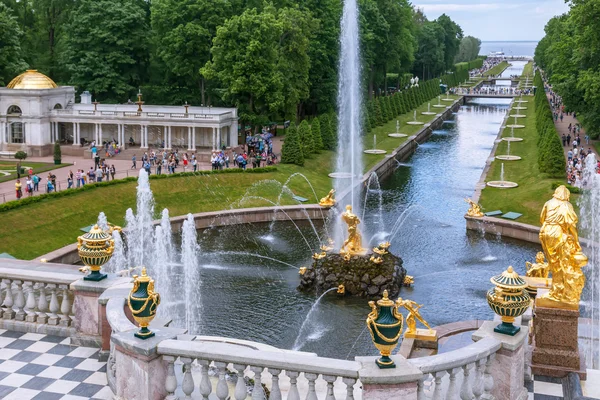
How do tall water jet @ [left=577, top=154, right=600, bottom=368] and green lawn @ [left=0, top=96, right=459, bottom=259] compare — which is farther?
green lawn @ [left=0, top=96, right=459, bottom=259]

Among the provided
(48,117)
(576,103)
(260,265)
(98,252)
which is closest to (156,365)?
(98,252)

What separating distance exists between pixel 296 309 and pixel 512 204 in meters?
22.9

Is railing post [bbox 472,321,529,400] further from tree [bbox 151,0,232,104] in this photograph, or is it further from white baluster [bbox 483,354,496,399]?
tree [bbox 151,0,232,104]

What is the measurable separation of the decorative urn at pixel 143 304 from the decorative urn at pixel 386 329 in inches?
132

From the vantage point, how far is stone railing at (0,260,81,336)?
16172 millimetres

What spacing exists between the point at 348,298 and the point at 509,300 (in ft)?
63.3

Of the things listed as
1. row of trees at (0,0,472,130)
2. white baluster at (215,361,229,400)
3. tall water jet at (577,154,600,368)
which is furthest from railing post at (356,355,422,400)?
row of trees at (0,0,472,130)

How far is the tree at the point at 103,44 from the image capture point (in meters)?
76.1

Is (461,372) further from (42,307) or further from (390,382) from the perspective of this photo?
(42,307)

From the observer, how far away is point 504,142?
80500mm

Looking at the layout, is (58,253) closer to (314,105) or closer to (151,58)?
(151,58)

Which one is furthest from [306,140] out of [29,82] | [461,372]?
[461,372]

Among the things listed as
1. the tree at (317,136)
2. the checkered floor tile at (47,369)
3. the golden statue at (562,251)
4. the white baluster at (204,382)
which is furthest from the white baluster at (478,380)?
the tree at (317,136)

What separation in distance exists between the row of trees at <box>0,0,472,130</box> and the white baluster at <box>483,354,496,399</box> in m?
55.6
